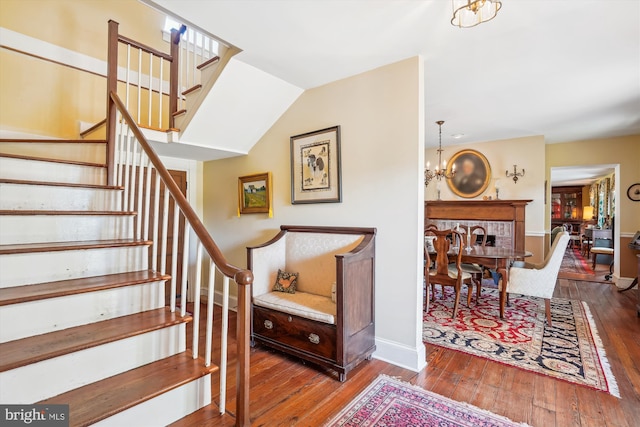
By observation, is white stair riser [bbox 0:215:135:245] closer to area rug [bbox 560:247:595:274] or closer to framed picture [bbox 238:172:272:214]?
framed picture [bbox 238:172:272:214]

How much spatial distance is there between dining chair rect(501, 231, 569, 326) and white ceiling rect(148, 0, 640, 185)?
1.60 metres

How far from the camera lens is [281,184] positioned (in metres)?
3.49

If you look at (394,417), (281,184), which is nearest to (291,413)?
(394,417)

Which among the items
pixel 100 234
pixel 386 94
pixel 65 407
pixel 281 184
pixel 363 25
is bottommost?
pixel 65 407

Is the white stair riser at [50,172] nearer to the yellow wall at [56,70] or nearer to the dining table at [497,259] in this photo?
the yellow wall at [56,70]

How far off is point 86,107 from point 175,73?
155cm

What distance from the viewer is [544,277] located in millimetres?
3271

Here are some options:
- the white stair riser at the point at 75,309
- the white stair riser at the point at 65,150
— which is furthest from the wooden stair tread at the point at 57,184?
the white stair riser at the point at 75,309

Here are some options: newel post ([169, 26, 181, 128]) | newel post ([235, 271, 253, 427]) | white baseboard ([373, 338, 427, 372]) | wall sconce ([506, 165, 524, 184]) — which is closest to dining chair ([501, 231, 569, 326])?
white baseboard ([373, 338, 427, 372])

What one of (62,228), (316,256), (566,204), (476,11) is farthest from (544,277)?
(566,204)

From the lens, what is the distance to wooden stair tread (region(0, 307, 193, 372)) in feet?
4.37

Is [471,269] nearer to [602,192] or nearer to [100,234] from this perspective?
[100,234]

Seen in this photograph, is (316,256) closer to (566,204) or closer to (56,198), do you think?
(56,198)

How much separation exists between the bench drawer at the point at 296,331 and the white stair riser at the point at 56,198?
5.09ft
